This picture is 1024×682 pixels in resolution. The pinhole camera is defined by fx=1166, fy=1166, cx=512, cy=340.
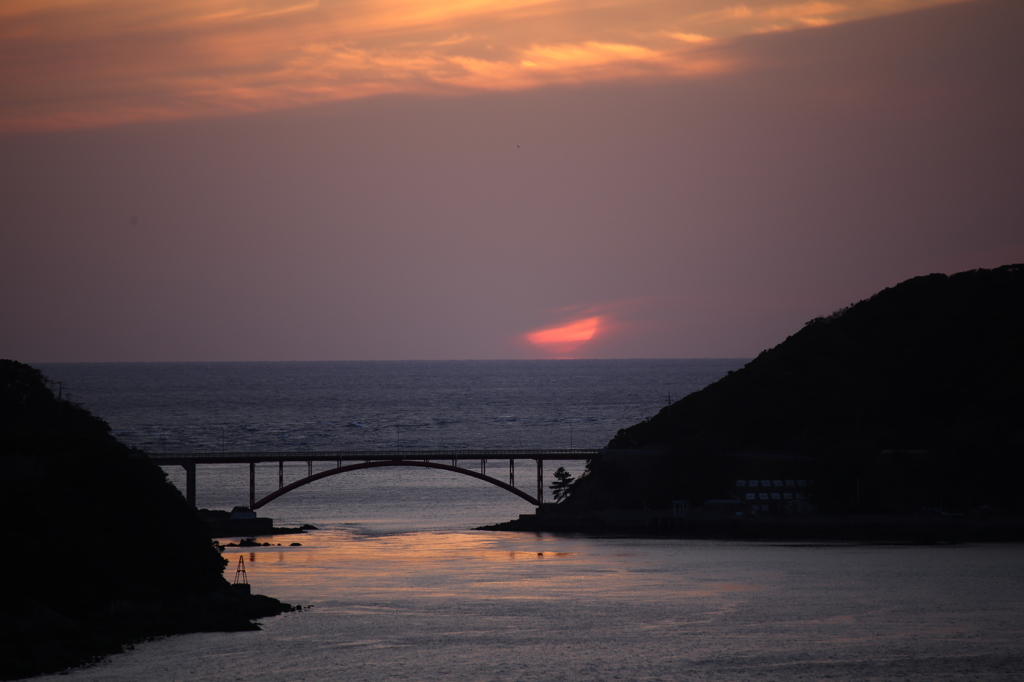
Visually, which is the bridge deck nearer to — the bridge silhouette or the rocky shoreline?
the bridge silhouette

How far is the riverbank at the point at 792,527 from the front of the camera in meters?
102

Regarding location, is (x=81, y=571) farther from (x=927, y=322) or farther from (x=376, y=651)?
A: (x=927, y=322)

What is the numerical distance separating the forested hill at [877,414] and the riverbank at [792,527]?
3.89 m

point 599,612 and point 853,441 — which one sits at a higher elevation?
point 853,441

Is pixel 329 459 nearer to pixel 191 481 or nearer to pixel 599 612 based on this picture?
pixel 191 481

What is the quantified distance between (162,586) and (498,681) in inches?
874

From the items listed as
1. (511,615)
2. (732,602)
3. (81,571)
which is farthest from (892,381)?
(81,571)

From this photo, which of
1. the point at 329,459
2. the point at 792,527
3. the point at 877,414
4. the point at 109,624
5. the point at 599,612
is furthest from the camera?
the point at 877,414

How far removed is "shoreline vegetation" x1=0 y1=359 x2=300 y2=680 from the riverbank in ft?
146

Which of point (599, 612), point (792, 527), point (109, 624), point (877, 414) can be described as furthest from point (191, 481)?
point (877, 414)

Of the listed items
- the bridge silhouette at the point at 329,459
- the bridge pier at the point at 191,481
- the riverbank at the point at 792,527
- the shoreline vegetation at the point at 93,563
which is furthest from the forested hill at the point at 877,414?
the shoreline vegetation at the point at 93,563

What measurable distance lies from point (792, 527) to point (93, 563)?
64.9 metres

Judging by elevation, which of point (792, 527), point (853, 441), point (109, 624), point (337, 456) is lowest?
point (109, 624)

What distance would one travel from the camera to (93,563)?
6178 cm
